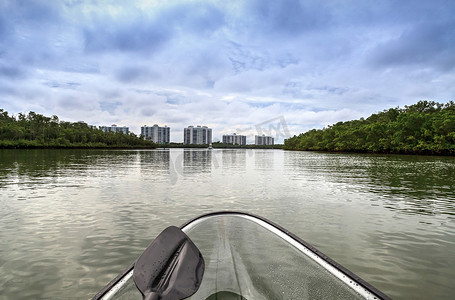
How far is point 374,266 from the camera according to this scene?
4570 millimetres

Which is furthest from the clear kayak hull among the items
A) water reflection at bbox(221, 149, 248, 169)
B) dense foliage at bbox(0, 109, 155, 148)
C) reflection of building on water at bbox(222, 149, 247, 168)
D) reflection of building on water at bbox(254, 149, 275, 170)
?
dense foliage at bbox(0, 109, 155, 148)

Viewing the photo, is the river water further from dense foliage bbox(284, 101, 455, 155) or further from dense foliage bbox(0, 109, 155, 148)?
dense foliage bbox(0, 109, 155, 148)

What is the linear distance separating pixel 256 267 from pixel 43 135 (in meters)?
128

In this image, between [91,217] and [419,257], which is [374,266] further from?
[91,217]

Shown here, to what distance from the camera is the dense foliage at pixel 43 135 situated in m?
→ 95.2

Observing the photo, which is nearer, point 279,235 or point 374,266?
point 279,235

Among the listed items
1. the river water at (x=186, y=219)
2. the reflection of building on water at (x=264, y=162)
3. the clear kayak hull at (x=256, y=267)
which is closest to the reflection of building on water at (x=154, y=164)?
the reflection of building on water at (x=264, y=162)

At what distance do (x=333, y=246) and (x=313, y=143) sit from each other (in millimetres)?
133938

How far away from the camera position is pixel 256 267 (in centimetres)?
318

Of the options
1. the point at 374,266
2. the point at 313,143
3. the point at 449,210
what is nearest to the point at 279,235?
the point at 374,266

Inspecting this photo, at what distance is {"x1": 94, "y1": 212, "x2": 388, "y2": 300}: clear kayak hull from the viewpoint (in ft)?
7.32

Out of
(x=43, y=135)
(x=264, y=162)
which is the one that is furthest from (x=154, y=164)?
(x=43, y=135)

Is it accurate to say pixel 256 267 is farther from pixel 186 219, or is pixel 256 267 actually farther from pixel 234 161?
pixel 234 161

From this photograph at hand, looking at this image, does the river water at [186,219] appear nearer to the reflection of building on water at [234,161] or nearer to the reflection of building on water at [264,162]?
the reflection of building on water at [264,162]
